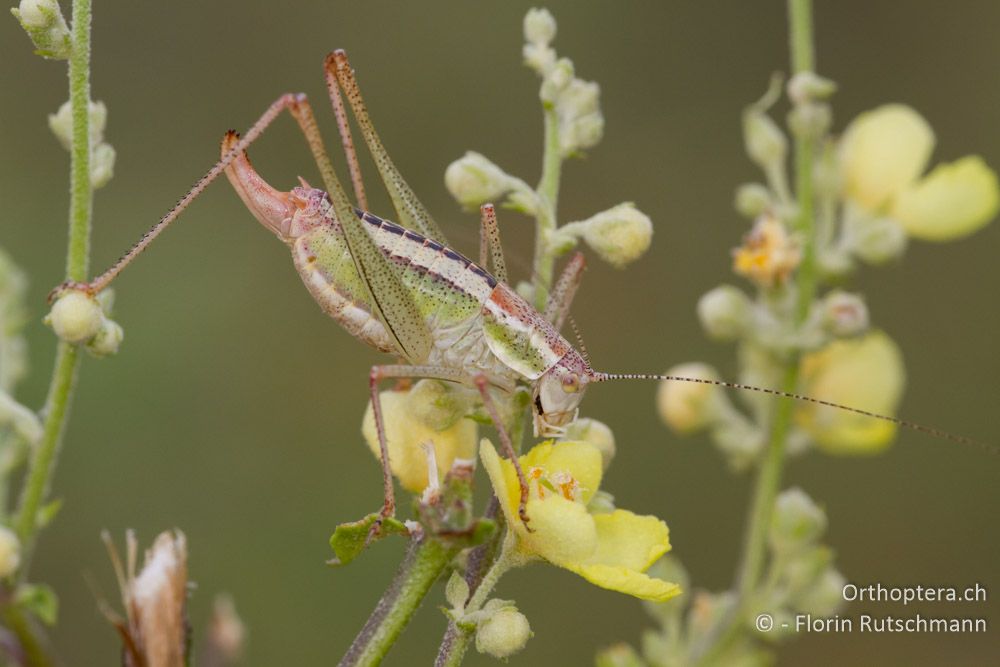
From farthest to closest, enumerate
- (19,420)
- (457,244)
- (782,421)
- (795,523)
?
(457,244) < (782,421) < (795,523) < (19,420)

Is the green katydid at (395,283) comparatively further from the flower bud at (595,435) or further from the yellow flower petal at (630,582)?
the yellow flower petal at (630,582)

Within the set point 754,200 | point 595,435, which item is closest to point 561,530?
point 595,435

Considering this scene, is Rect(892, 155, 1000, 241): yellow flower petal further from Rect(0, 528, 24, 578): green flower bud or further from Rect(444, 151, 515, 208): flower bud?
Rect(0, 528, 24, 578): green flower bud

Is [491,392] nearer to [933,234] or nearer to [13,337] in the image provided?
[13,337]

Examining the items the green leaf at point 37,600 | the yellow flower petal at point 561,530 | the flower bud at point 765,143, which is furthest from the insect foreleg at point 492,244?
the green leaf at point 37,600

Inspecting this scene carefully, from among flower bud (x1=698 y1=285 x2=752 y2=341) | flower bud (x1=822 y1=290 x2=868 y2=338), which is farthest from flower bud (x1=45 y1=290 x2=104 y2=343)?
flower bud (x1=822 y1=290 x2=868 y2=338)

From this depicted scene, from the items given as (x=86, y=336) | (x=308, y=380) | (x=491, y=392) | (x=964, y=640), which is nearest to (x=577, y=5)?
(x=308, y=380)

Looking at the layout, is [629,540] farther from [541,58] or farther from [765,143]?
[765,143]
